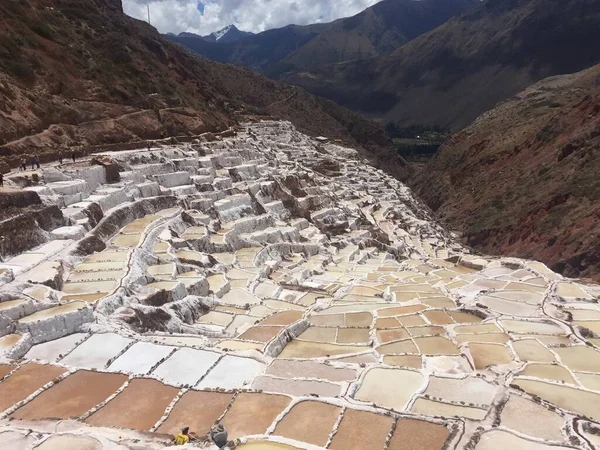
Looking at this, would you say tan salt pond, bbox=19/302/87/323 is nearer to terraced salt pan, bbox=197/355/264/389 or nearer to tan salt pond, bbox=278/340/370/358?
A: terraced salt pan, bbox=197/355/264/389

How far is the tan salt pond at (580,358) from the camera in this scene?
1169cm

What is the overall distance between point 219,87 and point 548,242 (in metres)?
48.4

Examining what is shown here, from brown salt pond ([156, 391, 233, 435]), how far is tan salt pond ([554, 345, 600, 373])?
822 centimetres

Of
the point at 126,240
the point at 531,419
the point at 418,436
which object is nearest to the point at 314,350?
the point at 418,436

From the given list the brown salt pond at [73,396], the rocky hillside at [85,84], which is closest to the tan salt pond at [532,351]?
the brown salt pond at [73,396]

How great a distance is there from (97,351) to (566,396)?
994 cm

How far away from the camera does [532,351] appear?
12.5 metres

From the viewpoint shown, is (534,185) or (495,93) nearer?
(534,185)

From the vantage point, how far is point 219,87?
65938mm

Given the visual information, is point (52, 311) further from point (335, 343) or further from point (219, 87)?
point (219, 87)

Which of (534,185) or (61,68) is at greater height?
(61,68)

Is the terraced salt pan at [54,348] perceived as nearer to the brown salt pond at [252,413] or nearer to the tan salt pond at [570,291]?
the brown salt pond at [252,413]

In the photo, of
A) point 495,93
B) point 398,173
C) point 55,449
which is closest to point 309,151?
point 398,173

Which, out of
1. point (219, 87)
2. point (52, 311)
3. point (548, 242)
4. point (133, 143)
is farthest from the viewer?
point (219, 87)
